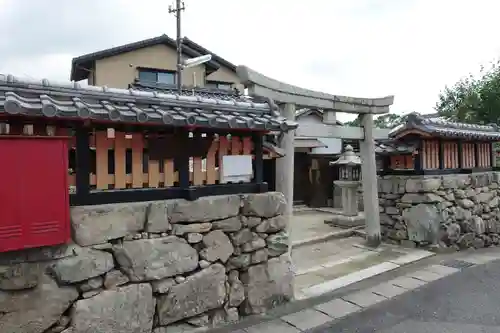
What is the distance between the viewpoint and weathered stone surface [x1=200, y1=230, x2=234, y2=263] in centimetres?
451

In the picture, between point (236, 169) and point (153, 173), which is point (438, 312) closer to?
point (236, 169)

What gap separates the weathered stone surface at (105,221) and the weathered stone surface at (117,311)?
23.2 inches

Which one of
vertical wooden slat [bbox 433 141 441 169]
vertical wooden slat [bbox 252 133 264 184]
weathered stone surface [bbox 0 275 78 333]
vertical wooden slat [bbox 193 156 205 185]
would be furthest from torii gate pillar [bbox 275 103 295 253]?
vertical wooden slat [bbox 433 141 441 169]

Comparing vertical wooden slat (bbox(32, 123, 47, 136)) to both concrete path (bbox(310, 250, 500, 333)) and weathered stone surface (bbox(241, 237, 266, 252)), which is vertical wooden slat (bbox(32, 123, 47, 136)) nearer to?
weathered stone surface (bbox(241, 237, 266, 252))

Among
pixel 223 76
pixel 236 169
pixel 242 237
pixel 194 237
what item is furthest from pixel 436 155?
pixel 223 76

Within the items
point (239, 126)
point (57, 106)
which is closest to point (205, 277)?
point (239, 126)

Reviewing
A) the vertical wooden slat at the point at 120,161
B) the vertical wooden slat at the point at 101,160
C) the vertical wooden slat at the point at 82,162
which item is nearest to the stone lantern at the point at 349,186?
the vertical wooden slat at the point at 120,161

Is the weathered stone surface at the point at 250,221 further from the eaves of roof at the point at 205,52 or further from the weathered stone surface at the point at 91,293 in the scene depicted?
the eaves of roof at the point at 205,52

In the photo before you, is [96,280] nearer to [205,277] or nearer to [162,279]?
[162,279]

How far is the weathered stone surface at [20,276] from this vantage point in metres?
3.31

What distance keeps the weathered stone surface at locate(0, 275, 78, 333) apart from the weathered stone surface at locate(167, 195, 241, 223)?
4.33 ft

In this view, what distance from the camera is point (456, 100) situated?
19.6 metres

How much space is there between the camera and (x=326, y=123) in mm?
7844

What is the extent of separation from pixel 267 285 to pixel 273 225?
83cm
